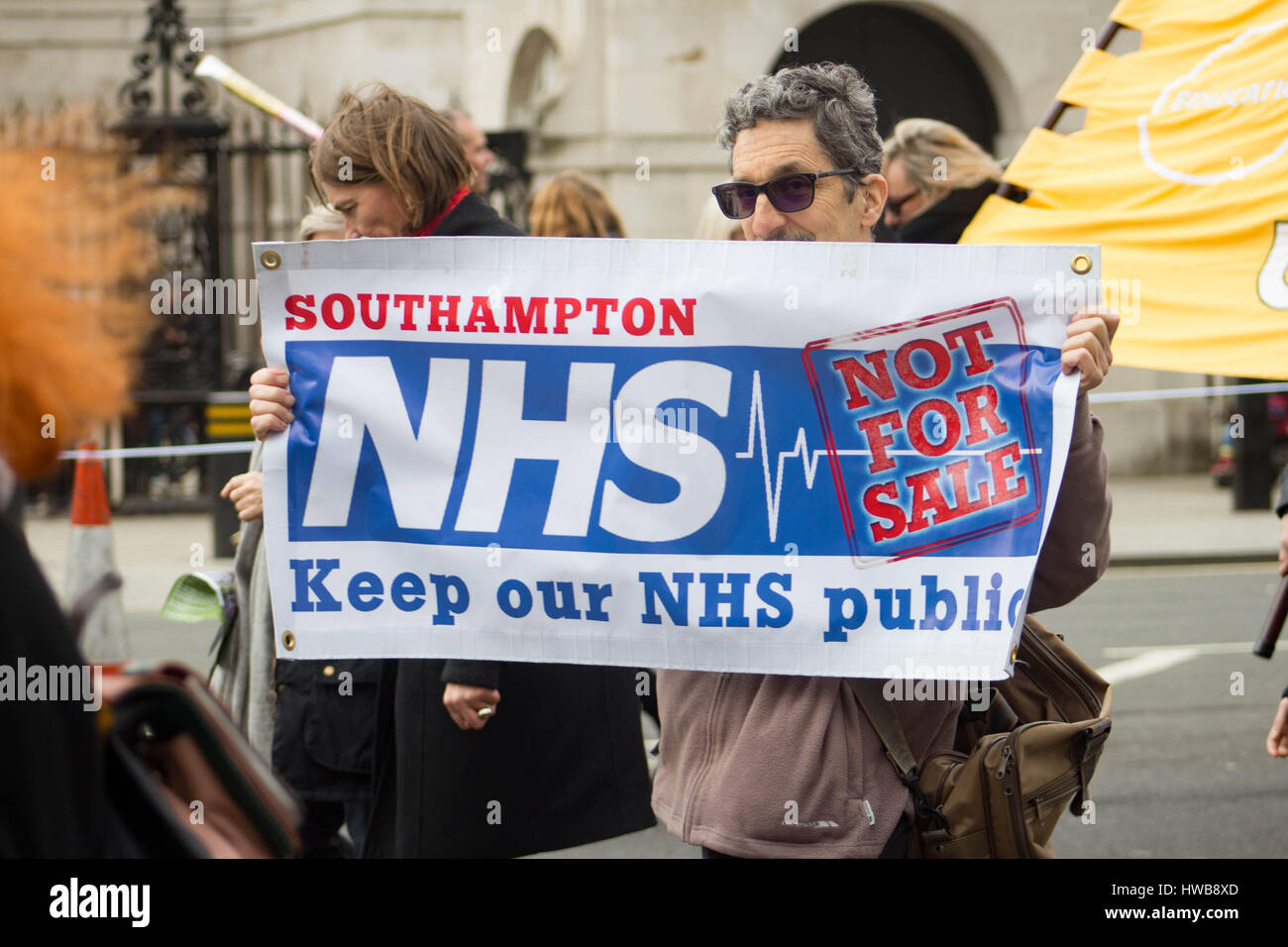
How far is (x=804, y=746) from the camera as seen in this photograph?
2502mm

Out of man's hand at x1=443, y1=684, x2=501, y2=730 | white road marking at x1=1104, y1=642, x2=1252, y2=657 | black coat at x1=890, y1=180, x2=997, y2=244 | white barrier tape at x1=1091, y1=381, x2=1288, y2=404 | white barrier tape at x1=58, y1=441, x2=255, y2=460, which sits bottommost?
white road marking at x1=1104, y1=642, x2=1252, y2=657

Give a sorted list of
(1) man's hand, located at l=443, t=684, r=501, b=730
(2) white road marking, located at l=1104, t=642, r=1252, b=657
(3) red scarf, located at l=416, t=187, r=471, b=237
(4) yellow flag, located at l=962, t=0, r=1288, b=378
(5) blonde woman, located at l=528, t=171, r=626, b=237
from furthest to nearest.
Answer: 1. (2) white road marking, located at l=1104, t=642, r=1252, b=657
2. (5) blonde woman, located at l=528, t=171, r=626, b=237
3. (4) yellow flag, located at l=962, t=0, r=1288, b=378
4. (3) red scarf, located at l=416, t=187, r=471, b=237
5. (1) man's hand, located at l=443, t=684, r=501, b=730

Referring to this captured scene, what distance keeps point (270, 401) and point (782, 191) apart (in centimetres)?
113

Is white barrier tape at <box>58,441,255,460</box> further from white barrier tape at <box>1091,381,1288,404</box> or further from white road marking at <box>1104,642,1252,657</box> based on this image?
white road marking at <box>1104,642,1252,657</box>

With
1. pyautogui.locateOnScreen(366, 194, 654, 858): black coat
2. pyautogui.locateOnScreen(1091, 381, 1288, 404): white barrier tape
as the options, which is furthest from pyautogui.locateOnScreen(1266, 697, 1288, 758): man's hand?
pyautogui.locateOnScreen(1091, 381, 1288, 404): white barrier tape

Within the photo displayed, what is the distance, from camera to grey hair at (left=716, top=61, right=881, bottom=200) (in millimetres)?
2713

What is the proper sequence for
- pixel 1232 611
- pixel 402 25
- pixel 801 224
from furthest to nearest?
pixel 402 25 → pixel 1232 611 → pixel 801 224

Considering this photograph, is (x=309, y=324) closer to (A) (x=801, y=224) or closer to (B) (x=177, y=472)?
(A) (x=801, y=224)

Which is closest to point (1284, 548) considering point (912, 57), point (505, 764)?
point (505, 764)

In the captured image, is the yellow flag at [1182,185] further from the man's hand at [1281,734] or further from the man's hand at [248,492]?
the man's hand at [248,492]

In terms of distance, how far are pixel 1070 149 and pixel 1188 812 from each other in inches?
103

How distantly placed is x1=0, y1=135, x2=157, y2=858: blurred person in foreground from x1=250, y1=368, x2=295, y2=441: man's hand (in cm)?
164
